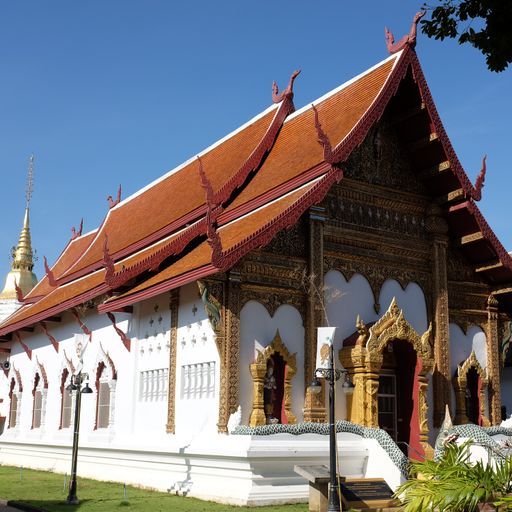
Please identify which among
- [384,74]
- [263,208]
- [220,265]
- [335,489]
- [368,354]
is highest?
[384,74]

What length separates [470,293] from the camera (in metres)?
15.7

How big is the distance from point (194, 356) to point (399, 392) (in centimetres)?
386

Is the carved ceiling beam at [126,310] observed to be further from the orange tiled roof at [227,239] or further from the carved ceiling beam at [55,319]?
the carved ceiling beam at [55,319]

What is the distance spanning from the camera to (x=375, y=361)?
13.0 metres

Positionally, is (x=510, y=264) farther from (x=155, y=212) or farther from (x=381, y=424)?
(x=155, y=212)

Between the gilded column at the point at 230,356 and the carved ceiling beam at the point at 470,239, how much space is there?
5.17 metres

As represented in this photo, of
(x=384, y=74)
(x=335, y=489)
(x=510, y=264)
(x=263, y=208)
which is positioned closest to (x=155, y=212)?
(x=263, y=208)

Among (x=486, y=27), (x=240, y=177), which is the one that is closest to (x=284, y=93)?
(x=240, y=177)

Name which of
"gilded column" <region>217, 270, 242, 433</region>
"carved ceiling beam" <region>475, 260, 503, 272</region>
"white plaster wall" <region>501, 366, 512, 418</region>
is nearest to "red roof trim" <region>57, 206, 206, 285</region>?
"gilded column" <region>217, 270, 242, 433</region>

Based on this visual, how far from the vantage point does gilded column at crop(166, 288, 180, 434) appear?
44.3ft

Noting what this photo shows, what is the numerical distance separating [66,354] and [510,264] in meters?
9.75

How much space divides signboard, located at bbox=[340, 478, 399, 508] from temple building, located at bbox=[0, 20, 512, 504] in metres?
1.20

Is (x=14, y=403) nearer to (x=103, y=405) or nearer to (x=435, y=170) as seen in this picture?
(x=103, y=405)

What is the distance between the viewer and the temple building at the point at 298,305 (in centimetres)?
1222
